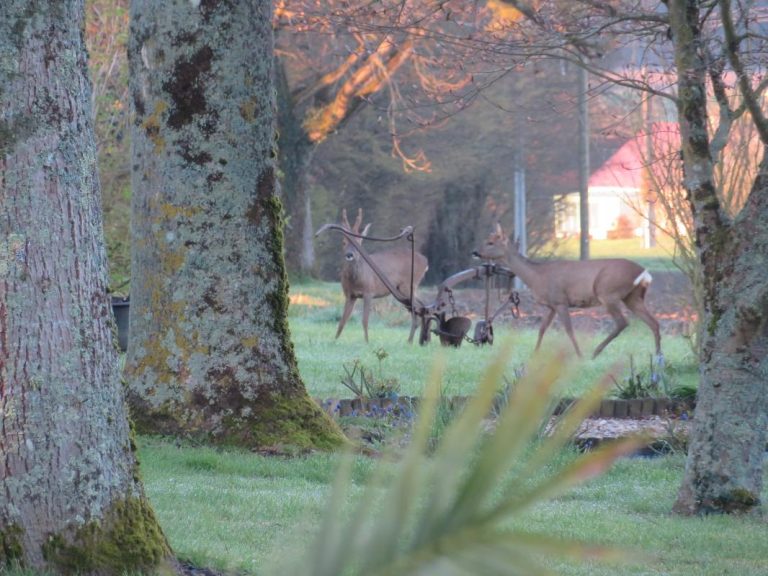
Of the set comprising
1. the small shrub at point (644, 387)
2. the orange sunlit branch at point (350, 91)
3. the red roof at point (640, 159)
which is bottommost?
the small shrub at point (644, 387)

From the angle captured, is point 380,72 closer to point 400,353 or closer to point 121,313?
point 400,353

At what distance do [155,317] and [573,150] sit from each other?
3820 centimetres

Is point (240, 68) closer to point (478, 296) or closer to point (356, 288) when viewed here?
point (356, 288)

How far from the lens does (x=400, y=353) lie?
663 inches

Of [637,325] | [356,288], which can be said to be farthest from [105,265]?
[637,325]

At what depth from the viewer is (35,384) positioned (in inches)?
172

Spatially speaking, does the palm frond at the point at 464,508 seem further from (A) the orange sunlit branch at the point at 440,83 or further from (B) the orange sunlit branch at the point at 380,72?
(B) the orange sunlit branch at the point at 380,72

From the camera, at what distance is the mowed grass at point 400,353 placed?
13102 millimetres

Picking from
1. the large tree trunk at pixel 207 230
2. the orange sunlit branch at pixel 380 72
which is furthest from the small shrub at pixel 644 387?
the orange sunlit branch at pixel 380 72

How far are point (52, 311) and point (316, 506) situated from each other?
1.34 metres

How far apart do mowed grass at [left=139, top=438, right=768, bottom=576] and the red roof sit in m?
2.20

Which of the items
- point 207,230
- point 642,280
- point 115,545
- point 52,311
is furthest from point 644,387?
point 52,311

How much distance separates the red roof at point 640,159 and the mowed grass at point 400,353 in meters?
1.81

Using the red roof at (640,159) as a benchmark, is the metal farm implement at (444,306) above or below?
below
